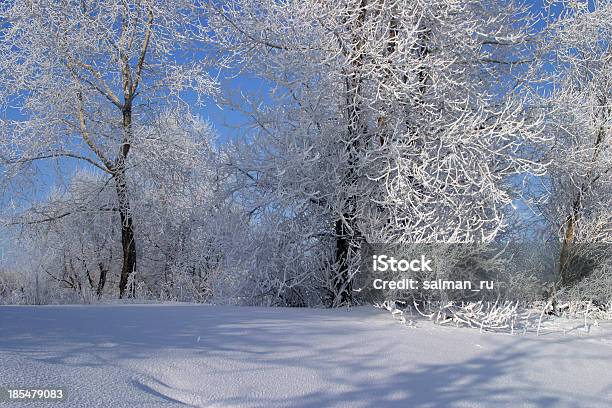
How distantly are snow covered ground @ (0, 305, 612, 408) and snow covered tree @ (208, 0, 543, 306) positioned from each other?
6.55ft

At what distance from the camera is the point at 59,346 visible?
301 cm

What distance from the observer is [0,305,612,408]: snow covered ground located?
2.48 m

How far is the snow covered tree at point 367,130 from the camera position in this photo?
6.12 meters

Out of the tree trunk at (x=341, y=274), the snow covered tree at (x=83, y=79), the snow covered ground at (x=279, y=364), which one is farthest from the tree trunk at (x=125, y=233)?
the snow covered ground at (x=279, y=364)

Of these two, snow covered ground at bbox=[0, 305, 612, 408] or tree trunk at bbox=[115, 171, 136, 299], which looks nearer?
snow covered ground at bbox=[0, 305, 612, 408]

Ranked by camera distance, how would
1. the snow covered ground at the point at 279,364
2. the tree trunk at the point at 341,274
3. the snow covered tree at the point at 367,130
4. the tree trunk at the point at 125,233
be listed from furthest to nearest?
the tree trunk at the point at 125,233 < the tree trunk at the point at 341,274 < the snow covered tree at the point at 367,130 < the snow covered ground at the point at 279,364

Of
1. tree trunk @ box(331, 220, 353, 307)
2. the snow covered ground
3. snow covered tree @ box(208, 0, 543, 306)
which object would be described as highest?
snow covered tree @ box(208, 0, 543, 306)

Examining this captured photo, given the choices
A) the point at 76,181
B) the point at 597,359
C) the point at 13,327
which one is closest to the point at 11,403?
the point at 13,327

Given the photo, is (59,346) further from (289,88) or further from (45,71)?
(45,71)

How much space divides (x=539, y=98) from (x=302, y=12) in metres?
3.24

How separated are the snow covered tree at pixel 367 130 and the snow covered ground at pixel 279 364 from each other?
2.00 metres

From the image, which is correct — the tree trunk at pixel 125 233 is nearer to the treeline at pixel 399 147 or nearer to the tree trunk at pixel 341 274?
the treeline at pixel 399 147

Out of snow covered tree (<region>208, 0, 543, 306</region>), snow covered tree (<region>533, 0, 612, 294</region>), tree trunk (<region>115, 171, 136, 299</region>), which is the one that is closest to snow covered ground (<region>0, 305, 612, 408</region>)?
snow covered tree (<region>208, 0, 543, 306</region>)

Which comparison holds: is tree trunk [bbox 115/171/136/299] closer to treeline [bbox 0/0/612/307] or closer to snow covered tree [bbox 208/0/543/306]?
treeline [bbox 0/0/612/307]
